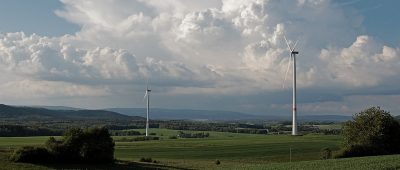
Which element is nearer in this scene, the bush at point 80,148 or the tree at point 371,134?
the bush at point 80,148

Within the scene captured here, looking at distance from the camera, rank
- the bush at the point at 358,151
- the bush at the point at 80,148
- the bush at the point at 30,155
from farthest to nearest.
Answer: the bush at the point at 358,151 → the bush at the point at 80,148 → the bush at the point at 30,155

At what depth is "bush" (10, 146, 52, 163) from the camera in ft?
260

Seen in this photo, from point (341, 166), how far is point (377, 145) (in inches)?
1652

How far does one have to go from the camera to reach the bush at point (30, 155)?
79.4m

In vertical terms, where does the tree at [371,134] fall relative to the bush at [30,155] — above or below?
above

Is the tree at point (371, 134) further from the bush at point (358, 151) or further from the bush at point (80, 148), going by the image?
the bush at point (80, 148)

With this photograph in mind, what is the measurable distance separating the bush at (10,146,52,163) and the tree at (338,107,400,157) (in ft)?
158

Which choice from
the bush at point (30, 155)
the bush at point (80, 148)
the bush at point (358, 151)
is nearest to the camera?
the bush at point (30, 155)

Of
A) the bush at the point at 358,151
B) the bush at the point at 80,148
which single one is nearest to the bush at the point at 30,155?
the bush at the point at 80,148

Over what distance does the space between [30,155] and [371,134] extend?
56688mm

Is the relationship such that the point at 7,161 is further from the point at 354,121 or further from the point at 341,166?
the point at 354,121

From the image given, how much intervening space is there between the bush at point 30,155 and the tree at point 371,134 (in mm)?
48164

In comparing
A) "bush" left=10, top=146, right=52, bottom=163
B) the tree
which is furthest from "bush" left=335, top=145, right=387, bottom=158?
"bush" left=10, top=146, right=52, bottom=163

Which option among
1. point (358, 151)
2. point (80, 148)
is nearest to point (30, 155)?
point (80, 148)
